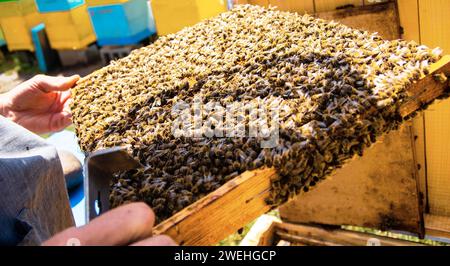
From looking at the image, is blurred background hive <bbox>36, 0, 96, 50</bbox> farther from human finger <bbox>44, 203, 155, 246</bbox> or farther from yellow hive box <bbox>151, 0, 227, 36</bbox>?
human finger <bbox>44, 203, 155, 246</bbox>

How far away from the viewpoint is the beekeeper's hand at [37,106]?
4297mm

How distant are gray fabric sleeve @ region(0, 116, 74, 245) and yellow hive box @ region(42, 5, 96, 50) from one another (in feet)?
28.3

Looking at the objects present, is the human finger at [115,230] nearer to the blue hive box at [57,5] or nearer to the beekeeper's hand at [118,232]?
the beekeeper's hand at [118,232]

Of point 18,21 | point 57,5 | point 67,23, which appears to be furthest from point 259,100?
point 18,21

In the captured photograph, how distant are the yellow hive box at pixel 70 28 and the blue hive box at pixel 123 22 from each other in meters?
1.05

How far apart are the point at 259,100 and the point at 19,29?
40.7ft

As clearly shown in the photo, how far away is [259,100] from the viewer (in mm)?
→ 2648

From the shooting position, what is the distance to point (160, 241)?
158 cm

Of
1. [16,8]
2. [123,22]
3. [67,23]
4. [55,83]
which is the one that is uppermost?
[16,8]

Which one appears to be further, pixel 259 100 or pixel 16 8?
pixel 16 8

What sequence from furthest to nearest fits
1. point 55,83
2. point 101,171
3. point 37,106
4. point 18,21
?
point 18,21, point 37,106, point 55,83, point 101,171

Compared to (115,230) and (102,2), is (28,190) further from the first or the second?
(102,2)

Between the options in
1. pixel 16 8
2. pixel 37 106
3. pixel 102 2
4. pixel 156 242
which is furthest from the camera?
pixel 16 8

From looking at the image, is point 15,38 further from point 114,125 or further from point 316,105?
point 316,105
